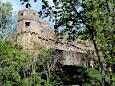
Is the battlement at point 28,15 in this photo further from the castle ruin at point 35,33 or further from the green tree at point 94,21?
the green tree at point 94,21

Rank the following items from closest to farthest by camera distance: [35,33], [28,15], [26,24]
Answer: [35,33] → [28,15] → [26,24]

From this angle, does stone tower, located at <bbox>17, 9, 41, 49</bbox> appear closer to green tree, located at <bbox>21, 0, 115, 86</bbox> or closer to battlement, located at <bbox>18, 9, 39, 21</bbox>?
battlement, located at <bbox>18, 9, 39, 21</bbox>

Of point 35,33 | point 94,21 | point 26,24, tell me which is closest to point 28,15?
point 26,24

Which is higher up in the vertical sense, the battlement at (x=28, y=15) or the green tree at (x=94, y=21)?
the battlement at (x=28, y=15)

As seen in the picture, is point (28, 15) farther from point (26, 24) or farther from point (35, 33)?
point (35, 33)

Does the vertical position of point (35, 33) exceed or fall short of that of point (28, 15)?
it falls short

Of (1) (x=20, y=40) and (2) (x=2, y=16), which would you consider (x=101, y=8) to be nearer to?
(2) (x=2, y=16)

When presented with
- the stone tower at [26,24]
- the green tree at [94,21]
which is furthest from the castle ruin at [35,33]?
the green tree at [94,21]

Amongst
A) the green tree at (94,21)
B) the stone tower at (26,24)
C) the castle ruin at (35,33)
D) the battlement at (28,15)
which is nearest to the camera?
the green tree at (94,21)

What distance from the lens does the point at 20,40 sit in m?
48.1

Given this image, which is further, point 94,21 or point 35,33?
point 35,33

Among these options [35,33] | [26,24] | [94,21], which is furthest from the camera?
[26,24]

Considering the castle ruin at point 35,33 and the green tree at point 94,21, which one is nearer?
the green tree at point 94,21

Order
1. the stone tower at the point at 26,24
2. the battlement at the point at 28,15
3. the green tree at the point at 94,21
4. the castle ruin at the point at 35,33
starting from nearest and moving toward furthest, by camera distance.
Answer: the green tree at the point at 94,21
the castle ruin at the point at 35,33
the stone tower at the point at 26,24
the battlement at the point at 28,15
